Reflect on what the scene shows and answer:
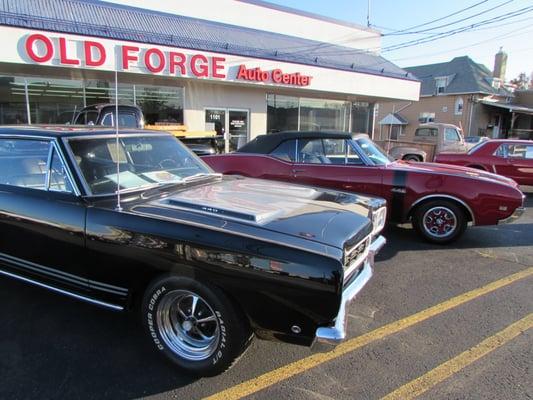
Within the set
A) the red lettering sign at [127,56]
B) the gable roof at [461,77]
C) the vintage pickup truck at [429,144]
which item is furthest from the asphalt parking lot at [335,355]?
the gable roof at [461,77]

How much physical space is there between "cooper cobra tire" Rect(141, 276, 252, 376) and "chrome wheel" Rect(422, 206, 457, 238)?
13.4ft

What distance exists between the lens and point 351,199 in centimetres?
370

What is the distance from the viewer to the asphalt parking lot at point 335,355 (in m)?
2.59

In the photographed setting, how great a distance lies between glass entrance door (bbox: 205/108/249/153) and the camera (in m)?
14.8

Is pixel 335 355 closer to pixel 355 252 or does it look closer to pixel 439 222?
pixel 355 252

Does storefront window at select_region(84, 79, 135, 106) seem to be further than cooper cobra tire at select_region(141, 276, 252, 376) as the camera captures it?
Yes

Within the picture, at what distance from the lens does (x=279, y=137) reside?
21.6 ft

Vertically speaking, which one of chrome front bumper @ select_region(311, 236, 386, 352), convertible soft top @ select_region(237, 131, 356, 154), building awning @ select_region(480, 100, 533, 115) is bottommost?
chrome front bumper @ select_region(311, 236, 386, 352)

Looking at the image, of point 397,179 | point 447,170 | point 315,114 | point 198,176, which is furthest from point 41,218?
point 315,114

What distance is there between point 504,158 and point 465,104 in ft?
89.9

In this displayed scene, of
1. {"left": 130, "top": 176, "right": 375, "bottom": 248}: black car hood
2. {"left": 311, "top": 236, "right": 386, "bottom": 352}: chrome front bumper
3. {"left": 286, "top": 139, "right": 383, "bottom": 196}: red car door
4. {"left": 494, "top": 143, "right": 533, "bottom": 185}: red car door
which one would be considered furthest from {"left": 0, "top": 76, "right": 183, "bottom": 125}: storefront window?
{"left": 311, "top": 236, "right": 386, "bottom": 352}: chrome front bumper

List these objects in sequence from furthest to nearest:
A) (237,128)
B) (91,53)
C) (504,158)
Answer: (237,128) → (91,53) → (504,158)

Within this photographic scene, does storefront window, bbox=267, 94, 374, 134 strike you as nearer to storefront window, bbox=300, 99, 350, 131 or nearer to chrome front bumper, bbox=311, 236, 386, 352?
storefront window, bbox=300, 99, 350, 131

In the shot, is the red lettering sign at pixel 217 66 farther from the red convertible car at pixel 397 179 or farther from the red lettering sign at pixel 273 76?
the red convertible car at pixel 397 179
